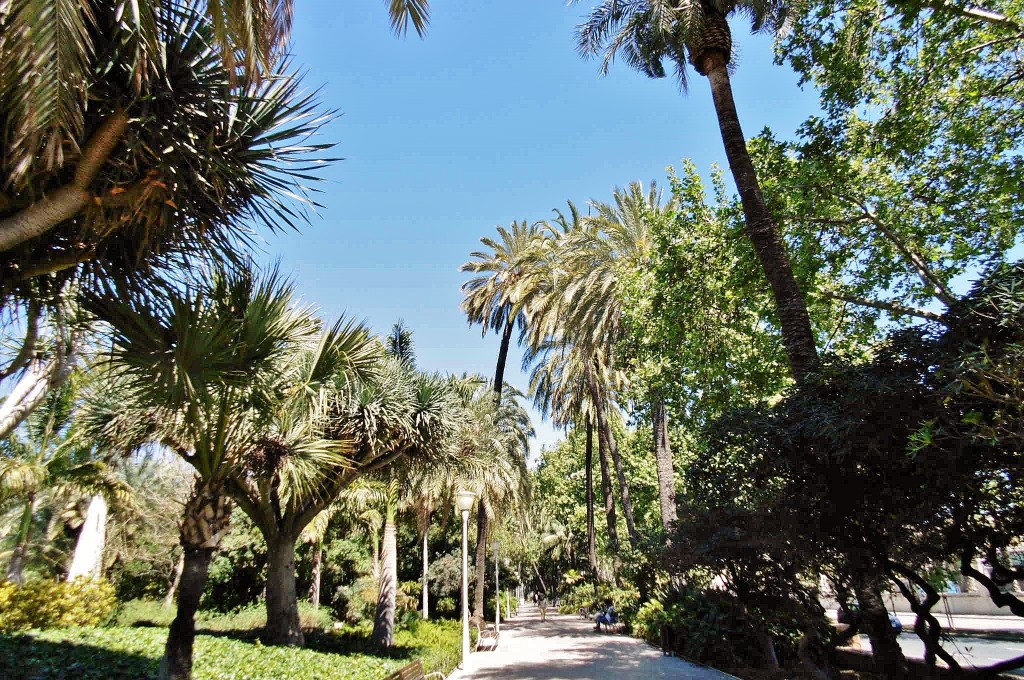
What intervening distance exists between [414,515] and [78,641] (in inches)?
678

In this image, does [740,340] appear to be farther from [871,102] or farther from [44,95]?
[44,95]

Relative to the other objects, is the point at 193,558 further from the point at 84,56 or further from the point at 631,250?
the point at 631,250

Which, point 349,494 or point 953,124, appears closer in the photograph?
point 953,124

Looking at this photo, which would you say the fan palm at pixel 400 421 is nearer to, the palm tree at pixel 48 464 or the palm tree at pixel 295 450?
the palm tree at pixel 295 450

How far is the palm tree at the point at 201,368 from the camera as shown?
5816mm

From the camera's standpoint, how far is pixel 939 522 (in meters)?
6.24

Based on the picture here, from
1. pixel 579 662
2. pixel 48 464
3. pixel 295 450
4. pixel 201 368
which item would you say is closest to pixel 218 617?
pixel 48 464

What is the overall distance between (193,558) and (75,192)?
4329mm

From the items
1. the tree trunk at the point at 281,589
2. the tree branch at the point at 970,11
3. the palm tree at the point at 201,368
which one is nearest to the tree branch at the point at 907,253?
the tree branch at the point at 970,11

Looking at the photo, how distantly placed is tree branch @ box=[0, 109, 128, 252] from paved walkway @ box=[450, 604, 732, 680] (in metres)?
12.3

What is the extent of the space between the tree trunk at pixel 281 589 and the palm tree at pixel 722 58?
11.3 meters

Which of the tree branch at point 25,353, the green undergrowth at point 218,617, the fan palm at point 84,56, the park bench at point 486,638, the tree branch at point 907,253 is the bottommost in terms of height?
the park bench at point 486,638

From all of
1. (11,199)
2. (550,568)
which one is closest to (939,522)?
(11,199)

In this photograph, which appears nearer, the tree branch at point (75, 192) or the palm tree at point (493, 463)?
the tree branch at point (75, 192)
